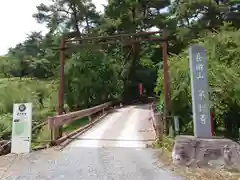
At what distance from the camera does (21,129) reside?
9.34 m

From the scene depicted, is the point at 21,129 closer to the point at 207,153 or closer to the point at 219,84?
the point at 207,153

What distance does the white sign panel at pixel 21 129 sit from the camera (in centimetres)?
922

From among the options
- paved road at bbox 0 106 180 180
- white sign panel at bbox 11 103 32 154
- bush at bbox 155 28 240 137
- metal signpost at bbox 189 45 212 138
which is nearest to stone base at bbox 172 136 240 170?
metal signpost at bbox 189 45 212 138

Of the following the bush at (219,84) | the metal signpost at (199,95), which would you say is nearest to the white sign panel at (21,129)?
the metal signpost at (199,95)

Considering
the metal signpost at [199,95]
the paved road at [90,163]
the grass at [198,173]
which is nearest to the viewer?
the grass at [198,173]

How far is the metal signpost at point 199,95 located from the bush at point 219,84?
4733mm

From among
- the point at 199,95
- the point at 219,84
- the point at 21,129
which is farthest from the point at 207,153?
the point at 219,84

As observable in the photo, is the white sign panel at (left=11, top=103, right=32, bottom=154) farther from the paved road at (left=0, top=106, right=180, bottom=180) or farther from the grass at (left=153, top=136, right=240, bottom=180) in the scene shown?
the grass at (left=153, top=136, right=240, bottom=180)

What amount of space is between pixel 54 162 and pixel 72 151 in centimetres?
146

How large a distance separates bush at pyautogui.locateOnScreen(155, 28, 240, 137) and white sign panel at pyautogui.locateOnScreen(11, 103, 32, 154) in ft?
24.5

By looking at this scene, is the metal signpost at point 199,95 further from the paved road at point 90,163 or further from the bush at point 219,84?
the bush at point 219,84

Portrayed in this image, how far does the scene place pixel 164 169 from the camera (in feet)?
23.2

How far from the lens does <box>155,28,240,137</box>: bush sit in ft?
43.2

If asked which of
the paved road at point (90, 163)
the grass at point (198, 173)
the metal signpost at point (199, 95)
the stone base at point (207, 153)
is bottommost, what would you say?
the grass at point (198, 173)
